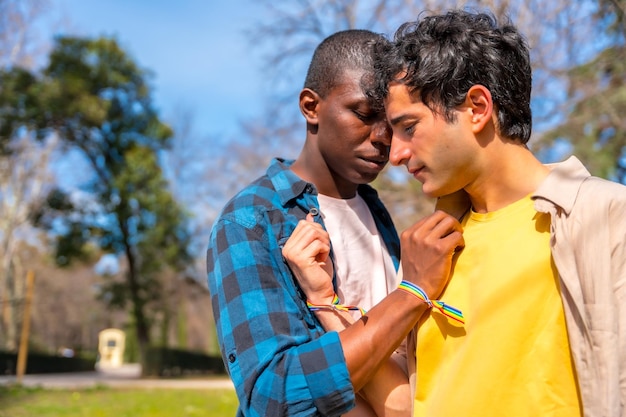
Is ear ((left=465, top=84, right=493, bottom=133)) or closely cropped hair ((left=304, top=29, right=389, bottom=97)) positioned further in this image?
closely cropped hair ((left=304, top=29, right=389, bottom=97))

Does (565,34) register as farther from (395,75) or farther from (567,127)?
(395,75)

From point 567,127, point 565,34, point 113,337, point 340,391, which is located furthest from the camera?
point 113,337

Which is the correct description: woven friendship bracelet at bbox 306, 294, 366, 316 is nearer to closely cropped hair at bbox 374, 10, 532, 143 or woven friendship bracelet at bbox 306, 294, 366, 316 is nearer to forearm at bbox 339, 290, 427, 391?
forearm at bbox 339, 290, 427, 391

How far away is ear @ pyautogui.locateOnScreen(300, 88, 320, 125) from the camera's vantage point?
236cm

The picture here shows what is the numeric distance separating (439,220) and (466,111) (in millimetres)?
304

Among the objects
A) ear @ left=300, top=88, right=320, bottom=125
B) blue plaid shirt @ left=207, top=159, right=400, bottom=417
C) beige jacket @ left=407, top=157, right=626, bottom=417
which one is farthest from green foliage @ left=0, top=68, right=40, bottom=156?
beige jacket @ left=407, top=157, right=626, bottom=417

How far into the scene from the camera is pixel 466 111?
1.79 metres

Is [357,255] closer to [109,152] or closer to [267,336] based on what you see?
[267,336]

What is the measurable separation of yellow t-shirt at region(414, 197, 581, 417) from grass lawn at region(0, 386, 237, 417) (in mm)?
8549

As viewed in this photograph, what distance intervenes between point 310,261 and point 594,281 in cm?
74

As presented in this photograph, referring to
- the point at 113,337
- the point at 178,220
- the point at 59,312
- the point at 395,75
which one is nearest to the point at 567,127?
the point at 395,75

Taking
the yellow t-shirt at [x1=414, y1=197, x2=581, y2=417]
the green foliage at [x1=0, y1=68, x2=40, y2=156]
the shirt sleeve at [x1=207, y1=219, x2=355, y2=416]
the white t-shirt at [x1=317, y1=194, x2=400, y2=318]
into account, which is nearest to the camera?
the yellow t-shirt at [x1=414, y1=197, x2=581, y2=417]

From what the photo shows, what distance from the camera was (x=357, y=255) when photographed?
2264 millimetres

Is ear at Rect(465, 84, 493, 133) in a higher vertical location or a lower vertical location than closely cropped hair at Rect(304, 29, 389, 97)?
lower
